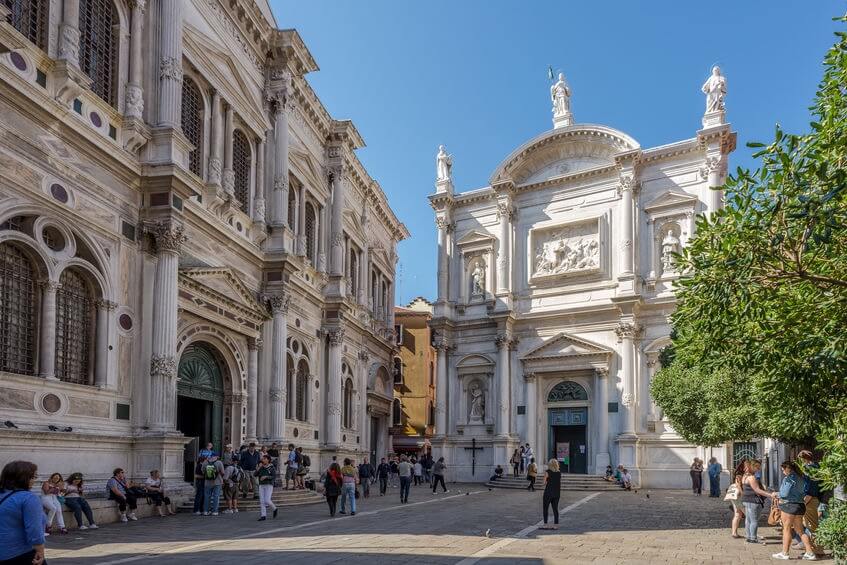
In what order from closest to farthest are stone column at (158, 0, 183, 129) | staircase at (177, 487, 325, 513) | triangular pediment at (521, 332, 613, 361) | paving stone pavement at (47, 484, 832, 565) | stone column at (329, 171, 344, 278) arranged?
paving stone pavement at (47, 484, 832, 565) → staircase at (177, 487, 325, 513) → stone column at (158, 0, 183, 129) → stone column at (329, 171, 344, 278) → triangular pediment at (521, 332, 613, 361)

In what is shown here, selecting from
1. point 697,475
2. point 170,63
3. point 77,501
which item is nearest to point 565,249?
point 697,475

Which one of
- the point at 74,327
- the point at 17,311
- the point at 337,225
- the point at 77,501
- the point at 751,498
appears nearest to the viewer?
the point at 751,498

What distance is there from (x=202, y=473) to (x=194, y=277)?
16.6 ft

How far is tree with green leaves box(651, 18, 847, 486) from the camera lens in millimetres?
8516

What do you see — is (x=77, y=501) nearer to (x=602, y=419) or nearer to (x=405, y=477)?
(x=405, y=477)

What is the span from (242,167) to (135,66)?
6.76 m

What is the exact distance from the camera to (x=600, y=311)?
37.7 m

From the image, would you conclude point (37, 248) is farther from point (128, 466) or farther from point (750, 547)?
point (750, 547)

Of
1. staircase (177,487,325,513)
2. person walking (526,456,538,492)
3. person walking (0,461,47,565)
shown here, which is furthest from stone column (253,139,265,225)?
person walking (0,461,47,565)

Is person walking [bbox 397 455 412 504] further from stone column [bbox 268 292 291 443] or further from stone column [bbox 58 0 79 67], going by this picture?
stone column [bbox 58 0 79 67]

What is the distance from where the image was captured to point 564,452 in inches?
1527

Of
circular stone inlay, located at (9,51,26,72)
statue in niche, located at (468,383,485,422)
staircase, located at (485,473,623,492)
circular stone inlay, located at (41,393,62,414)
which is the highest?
circular stone inlay, located at (9,51,26,72)

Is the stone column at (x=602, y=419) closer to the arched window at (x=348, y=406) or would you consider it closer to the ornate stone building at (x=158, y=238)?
the arched window at (x=348, y=406)

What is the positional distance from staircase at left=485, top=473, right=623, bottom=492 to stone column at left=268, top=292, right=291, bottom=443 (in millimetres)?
12465
